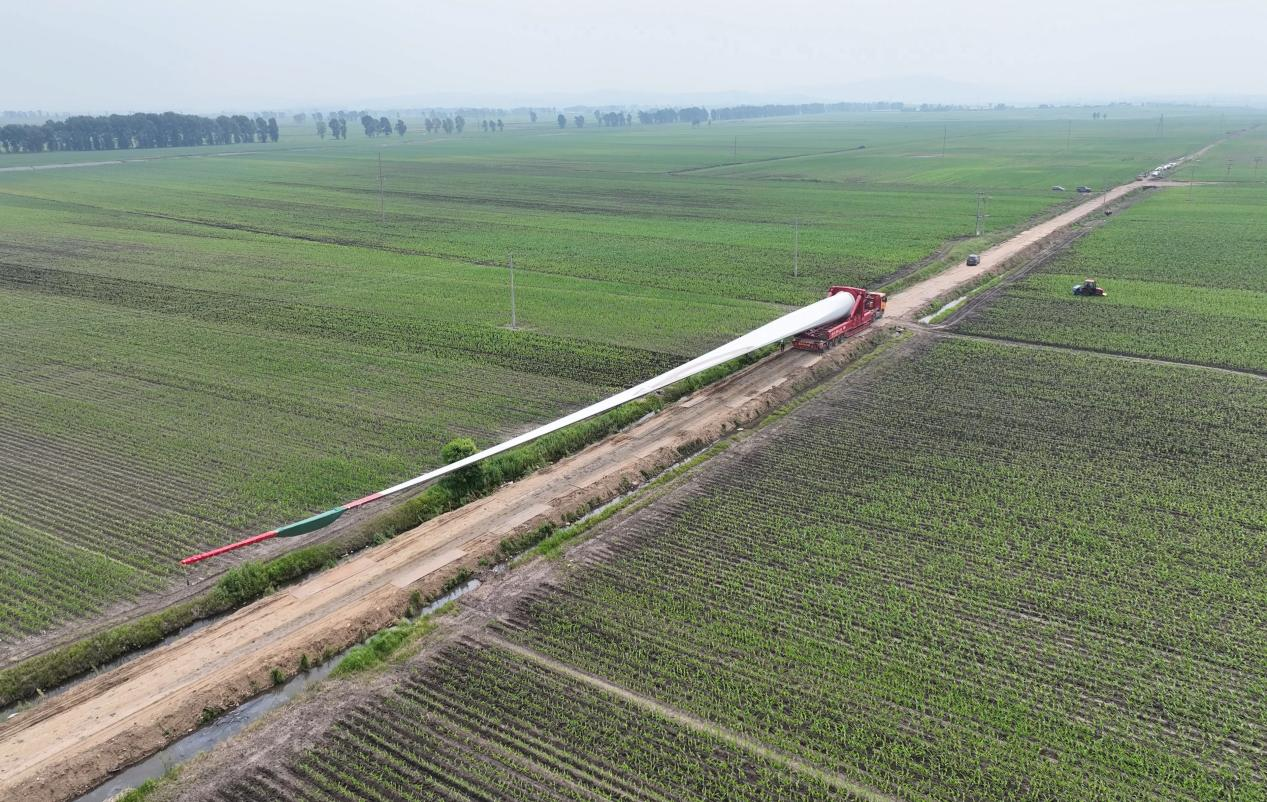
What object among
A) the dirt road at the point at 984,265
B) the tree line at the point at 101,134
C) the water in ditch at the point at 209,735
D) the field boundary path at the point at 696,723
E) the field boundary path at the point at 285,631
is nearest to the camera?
the field boundary path at the point at 696,723

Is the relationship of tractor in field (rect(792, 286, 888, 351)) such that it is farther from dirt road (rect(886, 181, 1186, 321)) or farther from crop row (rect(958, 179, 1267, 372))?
crop row (rect(958, 179, 1267, 372))

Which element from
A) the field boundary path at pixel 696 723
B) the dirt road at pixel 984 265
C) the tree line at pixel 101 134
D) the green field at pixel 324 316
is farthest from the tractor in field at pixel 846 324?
the tree line at pixel 101 134

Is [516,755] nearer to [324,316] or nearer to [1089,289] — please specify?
[324,316]

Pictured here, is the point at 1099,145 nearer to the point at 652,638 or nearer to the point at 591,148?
the point at 591,148

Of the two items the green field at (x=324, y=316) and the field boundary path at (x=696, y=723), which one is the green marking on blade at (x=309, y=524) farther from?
A: the field boundary path at (x=696, y=723)

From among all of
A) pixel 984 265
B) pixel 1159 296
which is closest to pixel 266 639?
pixel 1159 296

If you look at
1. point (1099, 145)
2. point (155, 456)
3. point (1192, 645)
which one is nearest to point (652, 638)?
point (1192, 645)
